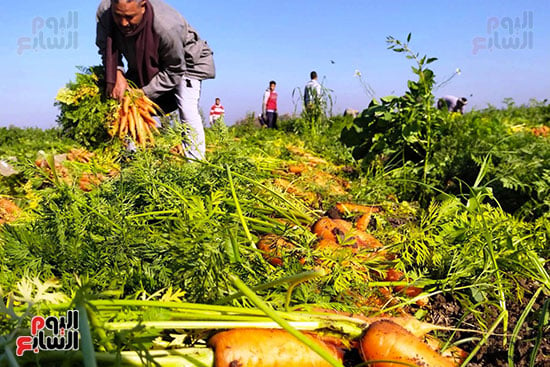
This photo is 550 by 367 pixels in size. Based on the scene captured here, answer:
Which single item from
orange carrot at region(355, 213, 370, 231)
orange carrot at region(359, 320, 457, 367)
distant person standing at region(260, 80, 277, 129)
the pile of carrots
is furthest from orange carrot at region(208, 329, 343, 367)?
distant person standing at region(260, 80, 277, 129)

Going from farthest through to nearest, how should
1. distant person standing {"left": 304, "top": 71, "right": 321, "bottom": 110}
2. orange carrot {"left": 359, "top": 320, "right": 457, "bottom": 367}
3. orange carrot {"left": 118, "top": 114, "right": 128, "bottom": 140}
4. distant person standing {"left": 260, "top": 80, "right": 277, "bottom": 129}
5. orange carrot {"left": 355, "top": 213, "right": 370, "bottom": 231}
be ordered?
distant person standing {"left": 260, "top": 80, "right": 277, "bottom": 129}, distant person standing {"left": 304, "top": 71, "right": 321, "bottom": 110}, orange carrot {"left": 118, "top": 114, "right": 128, "bottom": 140}, orange carrot {"left": 355, "top": 213, "right": 370, "bottom": 231}, orange carrot {"left": 359, "top": 320, "right": 457, "bottom": 367}

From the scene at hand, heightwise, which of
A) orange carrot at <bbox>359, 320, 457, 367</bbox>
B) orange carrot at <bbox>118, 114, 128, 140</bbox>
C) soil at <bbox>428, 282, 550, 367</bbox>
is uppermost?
orange carrot at <bbox>118, 114, 128, 140</bbox>

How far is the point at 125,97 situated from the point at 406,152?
2488 millimetres

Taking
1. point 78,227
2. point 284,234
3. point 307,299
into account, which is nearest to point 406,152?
point 284,234

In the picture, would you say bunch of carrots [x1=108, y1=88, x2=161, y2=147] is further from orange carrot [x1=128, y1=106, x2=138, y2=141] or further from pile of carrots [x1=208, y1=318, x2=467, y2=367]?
pile of carrots [x1=208, y1=318, x2=467, y2=367]

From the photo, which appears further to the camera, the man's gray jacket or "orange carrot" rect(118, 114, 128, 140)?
the man's gray jacket

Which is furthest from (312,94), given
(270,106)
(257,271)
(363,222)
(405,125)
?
(257,271)

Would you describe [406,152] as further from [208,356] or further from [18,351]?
[18,351]

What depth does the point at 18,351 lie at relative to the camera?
1307mm

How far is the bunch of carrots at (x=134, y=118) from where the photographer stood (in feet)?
11.7

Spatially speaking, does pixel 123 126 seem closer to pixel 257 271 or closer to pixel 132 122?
pixel 132 122

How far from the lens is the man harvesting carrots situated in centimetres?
364

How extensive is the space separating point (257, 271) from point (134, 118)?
219 centimetres

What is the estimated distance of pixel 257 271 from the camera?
6.40 ft
